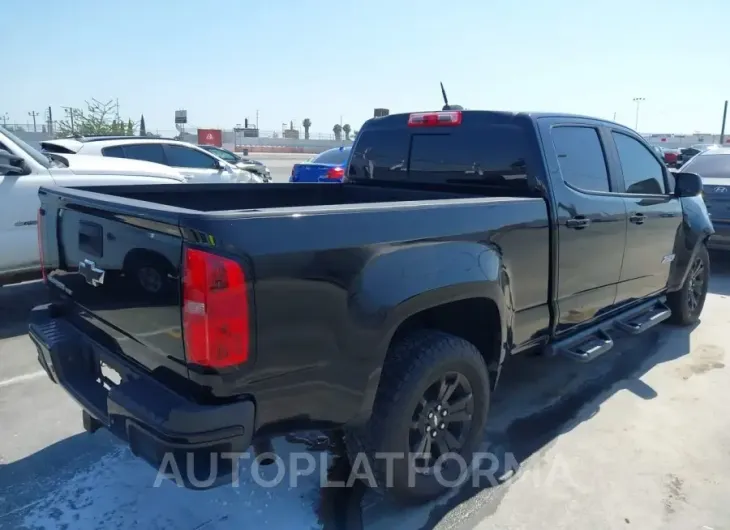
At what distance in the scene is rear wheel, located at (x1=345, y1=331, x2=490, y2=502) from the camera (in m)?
2.67

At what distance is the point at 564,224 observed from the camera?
3504 millimetres

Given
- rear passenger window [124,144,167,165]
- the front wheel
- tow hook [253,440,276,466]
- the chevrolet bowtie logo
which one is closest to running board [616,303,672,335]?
the front wheel

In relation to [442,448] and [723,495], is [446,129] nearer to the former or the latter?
[442,448]

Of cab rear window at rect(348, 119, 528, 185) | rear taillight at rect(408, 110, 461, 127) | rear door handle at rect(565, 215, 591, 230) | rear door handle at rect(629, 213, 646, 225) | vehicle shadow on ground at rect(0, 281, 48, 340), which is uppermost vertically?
rear taillight at rect(408, 110, 461, 127)

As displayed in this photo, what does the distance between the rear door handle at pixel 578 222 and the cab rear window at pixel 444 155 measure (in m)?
0.37

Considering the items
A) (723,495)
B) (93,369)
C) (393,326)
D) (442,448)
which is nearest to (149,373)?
(93,369)

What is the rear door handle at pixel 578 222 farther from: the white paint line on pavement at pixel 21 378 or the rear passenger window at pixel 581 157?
the white paint line on pavement at pixel 21 378

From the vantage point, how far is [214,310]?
6.71 ft

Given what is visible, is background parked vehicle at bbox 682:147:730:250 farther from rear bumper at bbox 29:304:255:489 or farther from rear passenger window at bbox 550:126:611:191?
rear bumper at bbox 29:304:255:489

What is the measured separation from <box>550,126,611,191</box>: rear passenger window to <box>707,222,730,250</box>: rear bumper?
15.7 feet

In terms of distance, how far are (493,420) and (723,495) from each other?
1.31 meters

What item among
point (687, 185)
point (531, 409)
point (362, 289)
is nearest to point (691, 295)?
point (687, 185)

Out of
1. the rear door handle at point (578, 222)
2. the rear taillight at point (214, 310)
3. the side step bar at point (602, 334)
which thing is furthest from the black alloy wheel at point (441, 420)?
the rear door handle at point (578, 222)

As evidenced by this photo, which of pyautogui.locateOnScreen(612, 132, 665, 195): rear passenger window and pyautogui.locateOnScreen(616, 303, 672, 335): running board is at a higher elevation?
pyautogui.locateOnScreen(612, 132, 665, 195): rear passenger window
